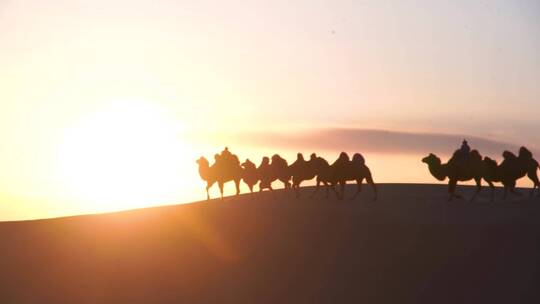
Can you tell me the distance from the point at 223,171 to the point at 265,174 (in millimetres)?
1408

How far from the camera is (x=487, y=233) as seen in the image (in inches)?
1022

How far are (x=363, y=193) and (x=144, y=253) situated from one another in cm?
1047

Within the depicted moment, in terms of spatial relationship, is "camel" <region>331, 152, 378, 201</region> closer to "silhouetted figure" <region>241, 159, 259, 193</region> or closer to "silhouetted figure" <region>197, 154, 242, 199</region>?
"silhouetted figure" <region>241, 159, 259, 193</region>

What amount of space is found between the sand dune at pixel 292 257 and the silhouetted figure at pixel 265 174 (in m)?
3.43

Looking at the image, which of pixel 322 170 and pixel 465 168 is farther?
pixel 322 170

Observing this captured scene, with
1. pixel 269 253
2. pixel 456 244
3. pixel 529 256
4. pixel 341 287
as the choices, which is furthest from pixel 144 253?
pixel 529 256

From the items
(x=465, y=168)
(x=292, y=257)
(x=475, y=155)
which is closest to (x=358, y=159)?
(x=465, y=168)

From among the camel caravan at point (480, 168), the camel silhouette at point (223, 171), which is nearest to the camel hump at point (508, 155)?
the camel caravan at point (480, 168)

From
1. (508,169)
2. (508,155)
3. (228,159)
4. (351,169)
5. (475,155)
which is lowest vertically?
(508,169)

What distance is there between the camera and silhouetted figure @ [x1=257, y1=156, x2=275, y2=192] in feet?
112

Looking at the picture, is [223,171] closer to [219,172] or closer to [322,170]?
[219,172]

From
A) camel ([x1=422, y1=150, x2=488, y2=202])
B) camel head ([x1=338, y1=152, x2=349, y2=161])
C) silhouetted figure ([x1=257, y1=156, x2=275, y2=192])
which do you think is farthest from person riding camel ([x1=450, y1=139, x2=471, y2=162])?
silhouetted figure ([x1=257, y1=156, x2=275, y2=192])

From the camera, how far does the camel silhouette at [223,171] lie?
3459cm

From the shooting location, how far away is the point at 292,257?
25.7 m
